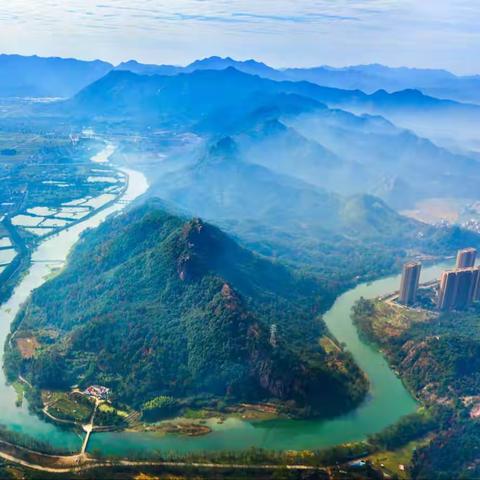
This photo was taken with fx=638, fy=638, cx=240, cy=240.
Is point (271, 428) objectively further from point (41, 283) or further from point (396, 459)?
point (41, 283)

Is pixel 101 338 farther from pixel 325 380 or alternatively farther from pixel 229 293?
pixel 325 380

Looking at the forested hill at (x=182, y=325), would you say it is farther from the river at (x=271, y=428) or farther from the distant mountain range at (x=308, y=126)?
the distant mountain range at (x=308, y=126)

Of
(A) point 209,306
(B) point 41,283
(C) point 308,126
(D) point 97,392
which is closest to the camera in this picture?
(D) point 97,392

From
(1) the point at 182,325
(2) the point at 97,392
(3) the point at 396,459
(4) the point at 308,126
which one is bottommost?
(3) the point at 396,459

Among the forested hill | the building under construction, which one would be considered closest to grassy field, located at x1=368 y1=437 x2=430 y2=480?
the forested hill

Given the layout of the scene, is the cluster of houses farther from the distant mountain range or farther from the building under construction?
the distant mountain range

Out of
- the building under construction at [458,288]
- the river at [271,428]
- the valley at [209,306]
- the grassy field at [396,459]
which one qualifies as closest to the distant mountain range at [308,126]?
the valley at [209,306]

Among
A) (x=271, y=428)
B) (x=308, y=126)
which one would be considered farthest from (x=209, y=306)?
(x=308, y=126)

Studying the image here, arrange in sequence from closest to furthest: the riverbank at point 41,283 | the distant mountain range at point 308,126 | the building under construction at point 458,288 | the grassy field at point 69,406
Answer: the riverbank at point 41,283
the grassy field at point 69,406
the building under construction at point 458,288
the distant mountain range at point 308,126
